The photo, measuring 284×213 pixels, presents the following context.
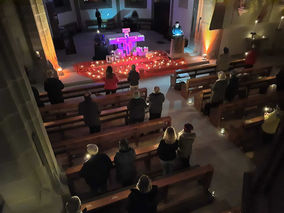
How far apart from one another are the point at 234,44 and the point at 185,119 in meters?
6.64

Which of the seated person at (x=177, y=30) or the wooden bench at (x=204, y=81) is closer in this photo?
the wooden bench at (x=204, y=81)

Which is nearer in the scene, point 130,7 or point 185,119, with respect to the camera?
point 185,119

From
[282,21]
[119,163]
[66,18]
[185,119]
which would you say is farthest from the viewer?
[66,18]

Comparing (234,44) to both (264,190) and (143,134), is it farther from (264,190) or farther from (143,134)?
(264,190)

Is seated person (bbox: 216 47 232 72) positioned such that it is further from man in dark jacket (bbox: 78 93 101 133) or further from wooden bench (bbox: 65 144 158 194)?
man in dark jacket (bbox: 78 93 101 133)

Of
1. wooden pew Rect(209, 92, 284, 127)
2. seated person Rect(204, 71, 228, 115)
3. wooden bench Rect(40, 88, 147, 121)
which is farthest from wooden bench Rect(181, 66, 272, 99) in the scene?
wooden bench Rect(40, 88, 147, 121)

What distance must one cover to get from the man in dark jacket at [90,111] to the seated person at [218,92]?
3.65m

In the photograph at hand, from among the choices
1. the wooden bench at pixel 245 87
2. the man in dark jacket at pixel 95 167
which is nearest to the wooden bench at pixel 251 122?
the wooden bench at pixel 245 87

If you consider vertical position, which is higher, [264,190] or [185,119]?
[264,190]

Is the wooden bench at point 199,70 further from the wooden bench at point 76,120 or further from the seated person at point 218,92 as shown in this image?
the wooden bench at point 76,120

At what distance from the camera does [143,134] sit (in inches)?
264

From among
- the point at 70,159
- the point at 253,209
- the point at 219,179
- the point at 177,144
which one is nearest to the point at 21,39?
the point at 70,159

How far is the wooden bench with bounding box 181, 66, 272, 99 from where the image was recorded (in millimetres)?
8411

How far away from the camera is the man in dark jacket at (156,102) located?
6.30m
